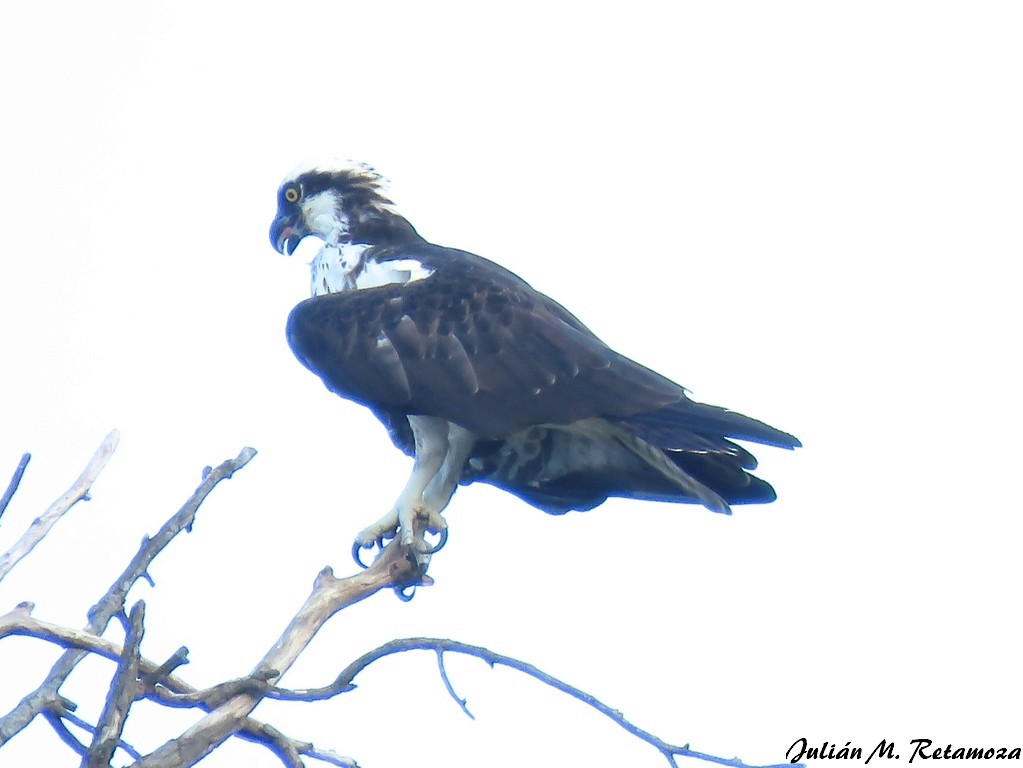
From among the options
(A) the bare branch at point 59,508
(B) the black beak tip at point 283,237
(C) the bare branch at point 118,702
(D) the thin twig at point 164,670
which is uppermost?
(B) the black beak tip at point 283,237

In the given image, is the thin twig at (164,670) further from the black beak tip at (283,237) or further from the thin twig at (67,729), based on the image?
the black beak tip at (283,237)

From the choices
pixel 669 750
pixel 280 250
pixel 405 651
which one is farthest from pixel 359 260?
pixel 669 750

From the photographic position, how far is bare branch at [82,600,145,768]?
11.0 ft

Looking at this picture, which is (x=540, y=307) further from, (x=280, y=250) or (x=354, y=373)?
(x=280, y=250)

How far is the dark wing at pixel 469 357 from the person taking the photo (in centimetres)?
552

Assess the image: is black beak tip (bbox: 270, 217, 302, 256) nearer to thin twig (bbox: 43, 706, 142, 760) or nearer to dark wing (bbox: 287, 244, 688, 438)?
dark wing (bbox: 287, 244, 688, 438)

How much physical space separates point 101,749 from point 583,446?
284 cm

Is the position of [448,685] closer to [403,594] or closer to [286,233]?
[403,594]

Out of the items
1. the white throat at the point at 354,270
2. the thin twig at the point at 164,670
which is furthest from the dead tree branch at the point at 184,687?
the white throat at the point at 354,270

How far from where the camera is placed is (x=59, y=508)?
398cm

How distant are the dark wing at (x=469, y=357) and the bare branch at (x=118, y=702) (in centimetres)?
227

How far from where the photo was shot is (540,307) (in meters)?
5.93

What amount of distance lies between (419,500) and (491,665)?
4.87 ft

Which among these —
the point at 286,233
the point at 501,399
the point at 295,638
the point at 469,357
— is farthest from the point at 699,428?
the point at 286,233
